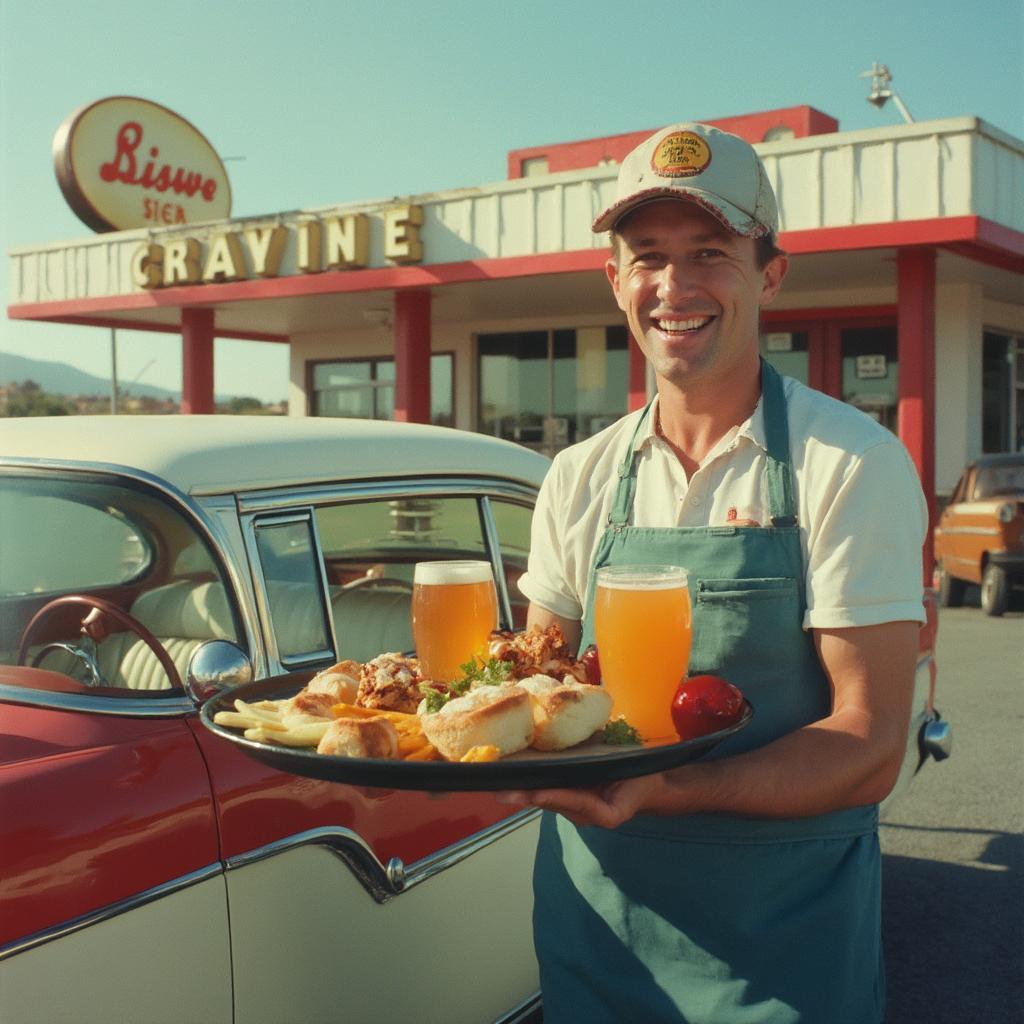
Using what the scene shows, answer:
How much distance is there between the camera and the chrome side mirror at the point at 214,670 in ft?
7.05

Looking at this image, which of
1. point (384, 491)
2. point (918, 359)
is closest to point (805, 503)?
point (384, 491)

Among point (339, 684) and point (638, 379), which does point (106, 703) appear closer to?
point (339, 684)

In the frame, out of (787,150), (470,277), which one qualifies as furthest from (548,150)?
(787,150)

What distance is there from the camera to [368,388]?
2033 cm

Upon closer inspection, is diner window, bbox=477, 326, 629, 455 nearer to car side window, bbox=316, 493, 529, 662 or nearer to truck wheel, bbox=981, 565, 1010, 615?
truck wheel, bbox=981, 565, 1010, 615

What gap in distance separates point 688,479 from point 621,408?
611 inches

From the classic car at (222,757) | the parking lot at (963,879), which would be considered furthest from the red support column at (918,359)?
the classic car at (222,757)

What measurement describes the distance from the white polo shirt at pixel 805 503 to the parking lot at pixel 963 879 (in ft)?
7.59

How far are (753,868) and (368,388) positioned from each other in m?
19.0

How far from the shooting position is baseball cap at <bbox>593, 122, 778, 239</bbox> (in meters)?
1.83

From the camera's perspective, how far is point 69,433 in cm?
256

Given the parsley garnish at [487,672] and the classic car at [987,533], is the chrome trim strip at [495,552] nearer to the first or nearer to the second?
the parsley garnish at [487,672]

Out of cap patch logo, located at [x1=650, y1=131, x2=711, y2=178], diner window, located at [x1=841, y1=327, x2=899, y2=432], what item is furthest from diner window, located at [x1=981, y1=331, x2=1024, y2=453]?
cap patch logo, located at [x1=650, y1=131, x2=711, y2=178]

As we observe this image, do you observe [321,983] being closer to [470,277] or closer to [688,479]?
[688,479]
